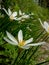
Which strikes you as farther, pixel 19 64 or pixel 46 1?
pixel 46 1

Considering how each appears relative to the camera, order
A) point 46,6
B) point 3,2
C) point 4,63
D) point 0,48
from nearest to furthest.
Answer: point 4,63
point 0,48
point 3,2
point 46,6

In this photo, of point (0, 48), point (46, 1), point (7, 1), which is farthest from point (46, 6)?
point (0, 48)

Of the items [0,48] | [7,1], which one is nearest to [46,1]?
[7,1]

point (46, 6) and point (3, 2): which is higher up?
point (3, 2)

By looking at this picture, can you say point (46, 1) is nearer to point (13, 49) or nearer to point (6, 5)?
point (6, 5)

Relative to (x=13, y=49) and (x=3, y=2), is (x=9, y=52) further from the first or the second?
(x=3, y=2)

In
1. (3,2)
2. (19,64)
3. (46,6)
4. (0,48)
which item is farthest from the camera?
(46,6)

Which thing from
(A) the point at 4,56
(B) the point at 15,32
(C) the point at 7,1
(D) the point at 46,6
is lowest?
(D) the point at 46,6

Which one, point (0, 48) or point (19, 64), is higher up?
point (19, 64)

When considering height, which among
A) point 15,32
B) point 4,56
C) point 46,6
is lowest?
point 46,6
